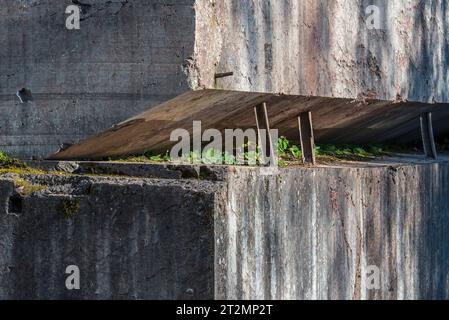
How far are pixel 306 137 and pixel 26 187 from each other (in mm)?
2273

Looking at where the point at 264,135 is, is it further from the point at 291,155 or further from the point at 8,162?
the point at 8,162

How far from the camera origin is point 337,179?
6707 millimetres

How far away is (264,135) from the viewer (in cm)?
656

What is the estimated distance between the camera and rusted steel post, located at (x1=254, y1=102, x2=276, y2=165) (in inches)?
252

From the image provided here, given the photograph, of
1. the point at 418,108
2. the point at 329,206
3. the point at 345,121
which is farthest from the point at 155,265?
the point at 418,108

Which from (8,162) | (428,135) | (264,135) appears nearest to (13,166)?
(8,162)

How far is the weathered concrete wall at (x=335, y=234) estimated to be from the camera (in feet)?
18.4

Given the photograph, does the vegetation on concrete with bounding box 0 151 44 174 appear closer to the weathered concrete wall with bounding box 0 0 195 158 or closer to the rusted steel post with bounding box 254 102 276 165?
the weathered concrete wall with bounding box 0 0 195 158

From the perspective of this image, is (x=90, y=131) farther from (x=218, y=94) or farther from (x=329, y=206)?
(x=329, y=206)

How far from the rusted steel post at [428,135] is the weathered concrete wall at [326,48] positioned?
27 centimetres

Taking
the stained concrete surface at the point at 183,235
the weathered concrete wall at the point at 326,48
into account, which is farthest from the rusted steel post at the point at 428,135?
the stained concrete surface at the point at 183,235

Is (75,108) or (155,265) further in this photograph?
(75,108)

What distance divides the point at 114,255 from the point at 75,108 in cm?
97

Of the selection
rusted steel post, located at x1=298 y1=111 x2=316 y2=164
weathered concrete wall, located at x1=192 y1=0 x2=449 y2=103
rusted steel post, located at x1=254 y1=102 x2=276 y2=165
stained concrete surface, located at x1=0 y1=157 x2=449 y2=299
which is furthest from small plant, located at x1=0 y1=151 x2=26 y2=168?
rusted steel post, located at x1=298 y1=111 x2=316 y2=164
